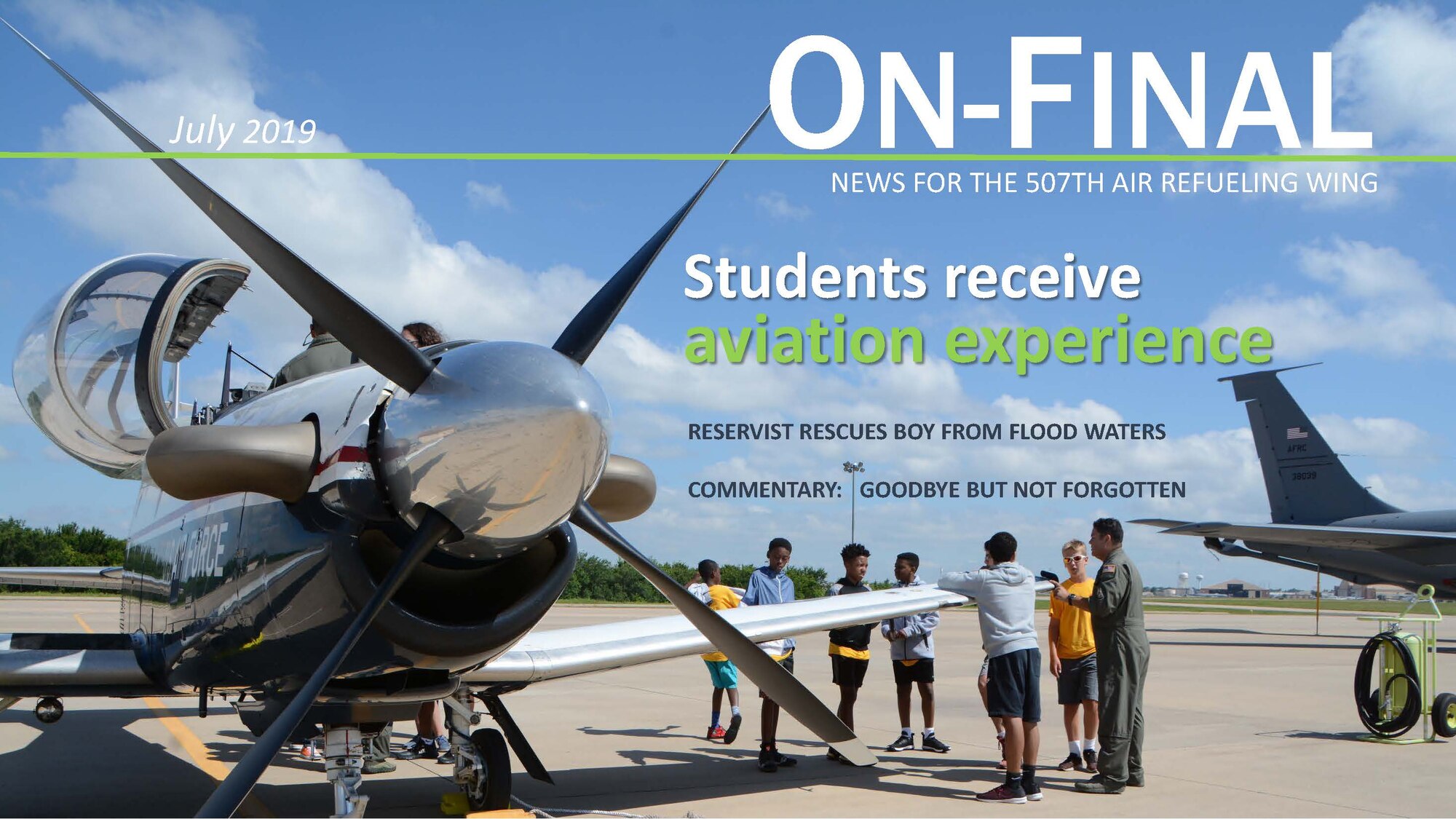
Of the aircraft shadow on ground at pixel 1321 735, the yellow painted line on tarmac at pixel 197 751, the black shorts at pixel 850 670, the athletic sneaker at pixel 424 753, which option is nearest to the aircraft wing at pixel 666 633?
the black shorts at pixel 850 670

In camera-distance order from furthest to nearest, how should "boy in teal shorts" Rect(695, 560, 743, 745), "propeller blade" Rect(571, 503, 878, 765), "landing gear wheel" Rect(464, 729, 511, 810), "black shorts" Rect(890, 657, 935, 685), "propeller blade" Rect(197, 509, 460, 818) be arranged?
"boy in teal shorts" Rect(695, 560, 743, 745) → "black shorts" Rect(890, 657, 935, 685) → "landing gear wheel" Rect(464, 729, 511, 810) → "propeller blade" Rect(571, 503, 878, 765) → "propeller blade" Rect(197, 509, 460, 818)

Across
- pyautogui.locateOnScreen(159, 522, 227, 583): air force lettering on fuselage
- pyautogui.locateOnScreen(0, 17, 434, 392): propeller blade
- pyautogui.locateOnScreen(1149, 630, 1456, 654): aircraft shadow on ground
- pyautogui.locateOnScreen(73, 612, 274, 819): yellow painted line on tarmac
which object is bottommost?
pyautogui.locateOnScreen(1149, 630, 1456, 654): aircraft shadow on ground

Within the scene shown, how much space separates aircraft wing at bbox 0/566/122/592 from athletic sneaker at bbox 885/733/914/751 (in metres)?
7.27

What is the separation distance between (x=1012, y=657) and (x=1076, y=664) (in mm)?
1357

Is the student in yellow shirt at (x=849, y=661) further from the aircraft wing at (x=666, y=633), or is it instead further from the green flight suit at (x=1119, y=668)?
the green flight suit at (x=1119, y=668)

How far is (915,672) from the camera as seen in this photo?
934cm

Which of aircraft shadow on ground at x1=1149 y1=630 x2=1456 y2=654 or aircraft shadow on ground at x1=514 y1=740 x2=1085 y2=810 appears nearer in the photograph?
aircraft shadow on ground at x1=514 y1=740 x2=1085 y2=810

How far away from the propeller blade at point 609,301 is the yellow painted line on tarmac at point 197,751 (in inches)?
128

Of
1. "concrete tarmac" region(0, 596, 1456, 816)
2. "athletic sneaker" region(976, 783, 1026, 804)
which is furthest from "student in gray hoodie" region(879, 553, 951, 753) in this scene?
"athletic sneaker" region(976, 783, 1026, 804)

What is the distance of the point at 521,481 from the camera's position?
381cm

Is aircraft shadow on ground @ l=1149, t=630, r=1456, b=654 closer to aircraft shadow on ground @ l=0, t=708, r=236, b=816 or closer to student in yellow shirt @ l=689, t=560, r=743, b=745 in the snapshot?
student in yellow shirt @ l=689, t=560, r=743, b=745

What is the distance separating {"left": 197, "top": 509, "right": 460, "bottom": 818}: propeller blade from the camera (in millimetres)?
3760

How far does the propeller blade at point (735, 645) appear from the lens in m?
4.66

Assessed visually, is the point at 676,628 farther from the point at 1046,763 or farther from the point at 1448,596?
the point at 1448,596
